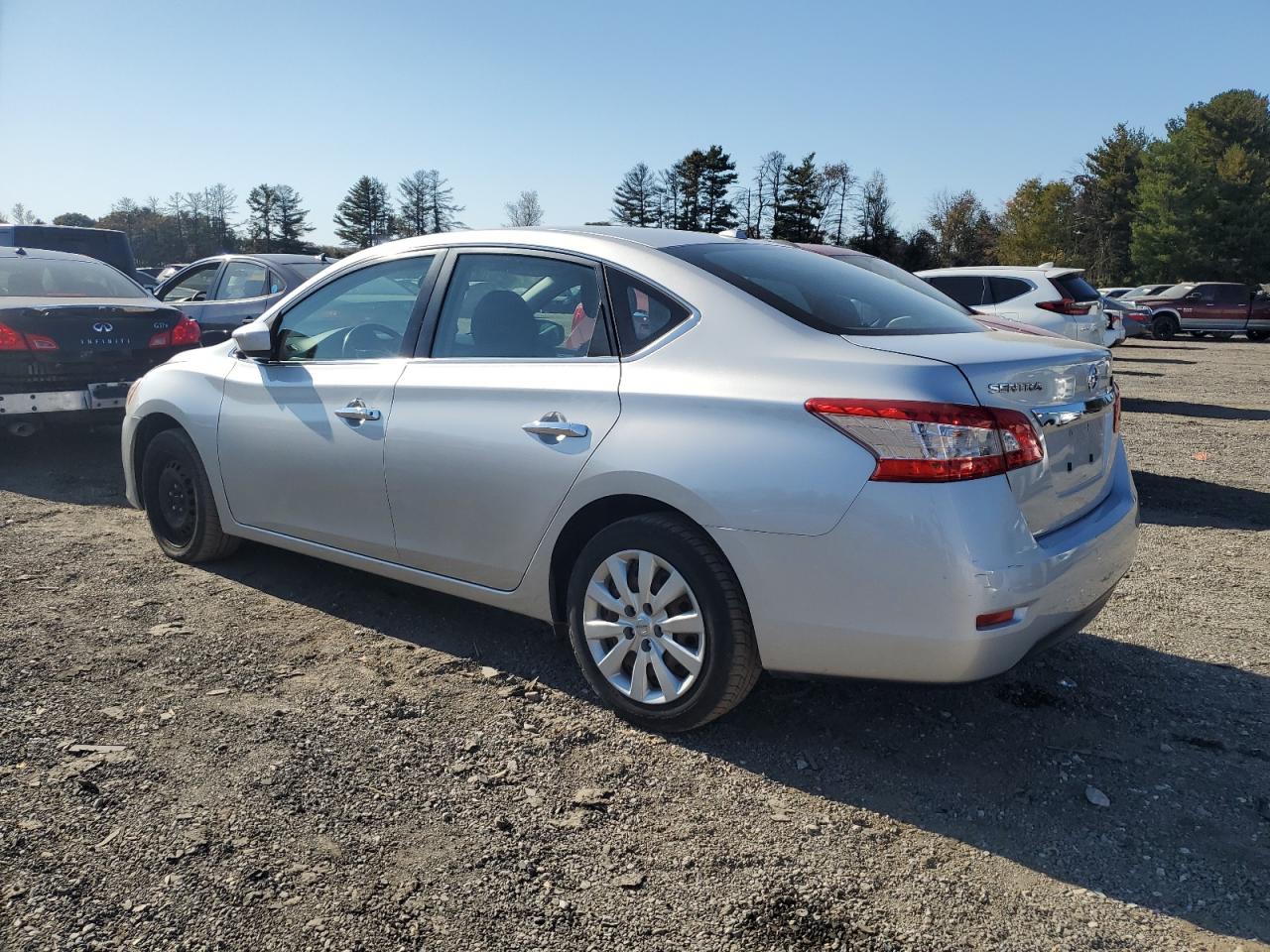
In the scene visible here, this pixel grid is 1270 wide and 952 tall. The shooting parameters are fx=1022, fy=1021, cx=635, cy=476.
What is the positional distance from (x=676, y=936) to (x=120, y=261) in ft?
44.9

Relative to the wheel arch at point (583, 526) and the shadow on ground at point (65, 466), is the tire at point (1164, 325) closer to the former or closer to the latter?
the shadow on ground at point (65, 466)

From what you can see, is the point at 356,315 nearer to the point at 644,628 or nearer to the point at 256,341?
the point at 256,341

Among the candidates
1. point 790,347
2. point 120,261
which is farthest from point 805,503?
point 120,261

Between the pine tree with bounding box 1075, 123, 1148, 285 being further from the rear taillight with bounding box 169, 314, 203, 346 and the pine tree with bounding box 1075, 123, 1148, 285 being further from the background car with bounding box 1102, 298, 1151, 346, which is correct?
the rear taillight with bounding box 169, 314, 203, 346

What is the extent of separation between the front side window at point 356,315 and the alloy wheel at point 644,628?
1.45 m

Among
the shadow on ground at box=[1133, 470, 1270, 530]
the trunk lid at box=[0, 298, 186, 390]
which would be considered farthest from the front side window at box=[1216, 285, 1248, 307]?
the trunk lid at box=[0, 298, 186, 390]

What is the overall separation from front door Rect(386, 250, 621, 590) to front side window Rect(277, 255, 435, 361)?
24cm

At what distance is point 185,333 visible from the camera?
334 inches

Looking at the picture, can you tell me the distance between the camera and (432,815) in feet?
9.65

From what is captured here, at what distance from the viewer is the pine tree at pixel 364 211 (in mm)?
122812

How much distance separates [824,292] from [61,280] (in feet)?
24.5

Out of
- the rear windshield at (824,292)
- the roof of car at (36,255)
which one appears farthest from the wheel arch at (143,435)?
the roof of car at (36,255)

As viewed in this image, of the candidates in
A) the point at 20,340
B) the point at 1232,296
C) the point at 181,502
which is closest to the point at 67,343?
the point at 20,340

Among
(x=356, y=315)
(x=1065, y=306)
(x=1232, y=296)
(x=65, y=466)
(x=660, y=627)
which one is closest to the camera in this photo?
(x=660, y=627)
